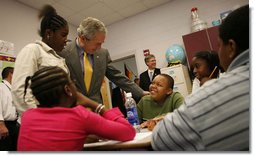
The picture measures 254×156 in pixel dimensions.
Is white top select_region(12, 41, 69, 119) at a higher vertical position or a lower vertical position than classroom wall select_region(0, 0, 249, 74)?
lower

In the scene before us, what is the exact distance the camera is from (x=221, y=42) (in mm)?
735

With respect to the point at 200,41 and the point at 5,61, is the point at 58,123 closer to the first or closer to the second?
the point at 5,61

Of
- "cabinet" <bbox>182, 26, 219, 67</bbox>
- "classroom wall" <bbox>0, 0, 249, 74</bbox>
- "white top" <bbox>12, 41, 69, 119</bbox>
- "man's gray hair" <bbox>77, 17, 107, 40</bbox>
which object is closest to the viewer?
"white top" <bbox>12, 41, 69, 119</bbox>

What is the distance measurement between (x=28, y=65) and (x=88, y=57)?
2.08 ft

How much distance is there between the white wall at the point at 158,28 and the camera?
13.8ft

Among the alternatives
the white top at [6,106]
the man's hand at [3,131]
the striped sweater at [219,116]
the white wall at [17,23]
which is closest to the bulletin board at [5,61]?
the white wall at [17,23]

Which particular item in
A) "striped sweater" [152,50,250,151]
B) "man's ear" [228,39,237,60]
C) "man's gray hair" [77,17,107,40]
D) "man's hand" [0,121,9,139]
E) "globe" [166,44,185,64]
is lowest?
"man's hand" [0,121,9,139]

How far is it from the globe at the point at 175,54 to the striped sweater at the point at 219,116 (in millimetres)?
3465

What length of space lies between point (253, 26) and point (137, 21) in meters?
4.45

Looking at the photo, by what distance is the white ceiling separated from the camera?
3.87 meters

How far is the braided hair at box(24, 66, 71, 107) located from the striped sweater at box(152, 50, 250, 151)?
51cm

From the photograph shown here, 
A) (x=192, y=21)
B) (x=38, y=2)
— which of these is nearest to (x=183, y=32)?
(x=192, y=21)

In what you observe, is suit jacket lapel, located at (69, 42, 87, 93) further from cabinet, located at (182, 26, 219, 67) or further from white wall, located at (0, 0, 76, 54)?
cabinet, located at (182, 26, 219, 67)

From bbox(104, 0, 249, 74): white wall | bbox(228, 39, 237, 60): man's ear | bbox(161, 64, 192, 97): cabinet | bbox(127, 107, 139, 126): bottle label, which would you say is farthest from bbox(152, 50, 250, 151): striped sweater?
Result: bbox(104, 0, 249, 74): white wall
